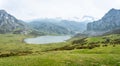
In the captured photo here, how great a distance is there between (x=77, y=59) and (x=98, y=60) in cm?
408

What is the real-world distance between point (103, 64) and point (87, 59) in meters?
3.55

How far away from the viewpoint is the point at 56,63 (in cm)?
3741

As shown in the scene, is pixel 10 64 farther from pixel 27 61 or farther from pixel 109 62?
pixel 109 62

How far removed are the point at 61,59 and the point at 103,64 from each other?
25.3 feet

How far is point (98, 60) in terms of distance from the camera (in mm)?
41531

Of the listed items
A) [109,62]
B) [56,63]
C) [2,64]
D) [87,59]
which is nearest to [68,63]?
[56,63]

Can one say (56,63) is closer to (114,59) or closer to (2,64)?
(2,64)

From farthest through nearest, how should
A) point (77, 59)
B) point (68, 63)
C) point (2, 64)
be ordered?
1. point (77, 59)
2. point (68, 63)
3. point (2, 64)

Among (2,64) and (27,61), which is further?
(27,61)

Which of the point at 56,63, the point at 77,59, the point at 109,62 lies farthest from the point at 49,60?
the point at 109,62

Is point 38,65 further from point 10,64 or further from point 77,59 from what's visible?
point 77,59

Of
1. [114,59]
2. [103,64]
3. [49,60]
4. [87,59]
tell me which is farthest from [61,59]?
[114,59]

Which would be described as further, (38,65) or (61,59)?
(61,59)

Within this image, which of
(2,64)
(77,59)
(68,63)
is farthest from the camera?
(77,59)
